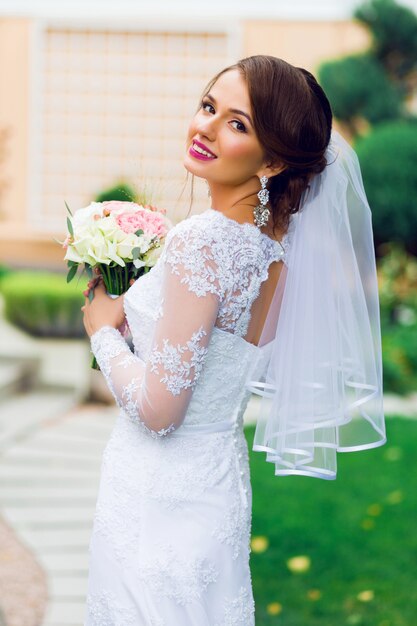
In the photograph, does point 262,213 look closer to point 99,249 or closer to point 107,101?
point 99,249

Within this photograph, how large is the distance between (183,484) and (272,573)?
7.29 feet

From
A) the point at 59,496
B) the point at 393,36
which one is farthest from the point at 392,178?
the point at 59,496

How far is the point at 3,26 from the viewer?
14133 millimetres

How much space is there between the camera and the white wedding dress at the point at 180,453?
80.6 inches

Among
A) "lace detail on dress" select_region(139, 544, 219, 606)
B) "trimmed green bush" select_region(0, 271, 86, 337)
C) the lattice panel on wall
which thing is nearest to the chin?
"lace detail on dress" select_region(139, 544, 219, 606)

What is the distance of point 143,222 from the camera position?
2318 millimetres

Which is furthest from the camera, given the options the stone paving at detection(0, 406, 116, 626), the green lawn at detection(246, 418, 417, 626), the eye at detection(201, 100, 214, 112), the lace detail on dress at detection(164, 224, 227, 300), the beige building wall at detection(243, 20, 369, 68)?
the beige building wall at detection(243, 20, 369, 68)

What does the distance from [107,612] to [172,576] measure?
19cm

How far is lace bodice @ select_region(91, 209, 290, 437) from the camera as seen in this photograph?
6.59 ft

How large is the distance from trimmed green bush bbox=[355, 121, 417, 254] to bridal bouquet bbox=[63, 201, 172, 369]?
27.0 feet

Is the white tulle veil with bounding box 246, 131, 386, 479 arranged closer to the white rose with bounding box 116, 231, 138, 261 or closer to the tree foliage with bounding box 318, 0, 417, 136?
the white rose with bounding box 116, 231, 138, 261

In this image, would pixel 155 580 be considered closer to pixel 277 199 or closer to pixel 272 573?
pixel 277 199

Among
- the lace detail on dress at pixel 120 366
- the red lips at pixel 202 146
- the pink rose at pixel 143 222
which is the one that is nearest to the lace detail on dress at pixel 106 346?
the lace detail on dress at pixel 120 366

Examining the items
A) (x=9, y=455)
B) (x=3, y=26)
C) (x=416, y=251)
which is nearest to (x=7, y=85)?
(x=3, y=26)
